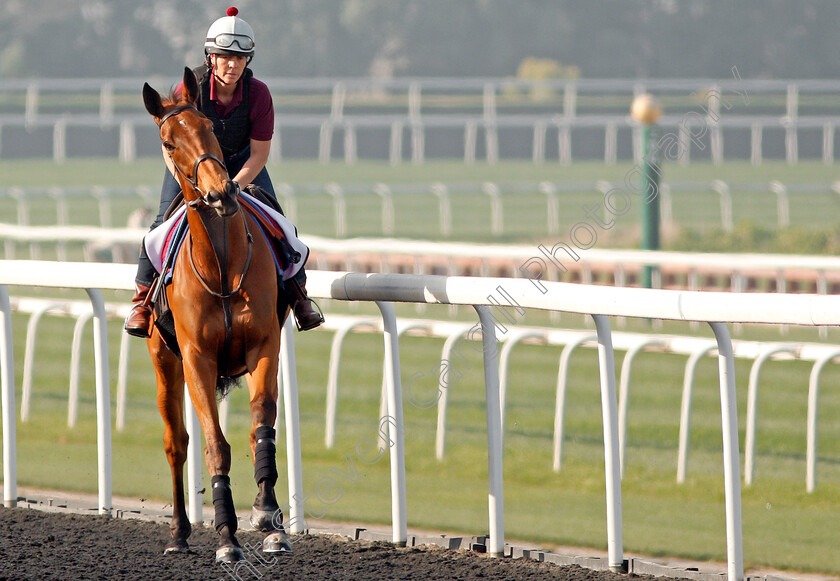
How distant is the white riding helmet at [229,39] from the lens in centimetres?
439

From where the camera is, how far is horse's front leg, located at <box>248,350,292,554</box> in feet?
13.4

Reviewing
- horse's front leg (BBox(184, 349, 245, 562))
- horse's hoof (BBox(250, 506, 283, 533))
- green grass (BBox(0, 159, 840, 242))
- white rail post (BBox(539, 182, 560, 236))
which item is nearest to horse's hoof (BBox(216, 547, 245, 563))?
horse's front leg (BBox(184, 349, 245, 562))

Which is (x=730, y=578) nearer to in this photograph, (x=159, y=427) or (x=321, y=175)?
(x=159, y=427)

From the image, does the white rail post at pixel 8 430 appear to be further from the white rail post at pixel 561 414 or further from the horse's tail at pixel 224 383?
the white rail post at pixel 561 414

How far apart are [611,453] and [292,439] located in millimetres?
1155

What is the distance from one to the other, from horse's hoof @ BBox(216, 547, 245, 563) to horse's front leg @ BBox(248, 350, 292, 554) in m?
0.16

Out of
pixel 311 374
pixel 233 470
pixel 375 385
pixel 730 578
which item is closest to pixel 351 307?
pixel 311 374

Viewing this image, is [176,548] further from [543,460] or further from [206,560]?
[543,460]

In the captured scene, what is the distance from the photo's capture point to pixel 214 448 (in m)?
4.07

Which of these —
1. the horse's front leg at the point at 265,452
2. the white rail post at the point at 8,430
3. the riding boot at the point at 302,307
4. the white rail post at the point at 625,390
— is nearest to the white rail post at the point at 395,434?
the riding boot at the point at 302,307

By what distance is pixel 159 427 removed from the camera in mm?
7801

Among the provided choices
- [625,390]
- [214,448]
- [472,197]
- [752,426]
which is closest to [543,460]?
[625,390]

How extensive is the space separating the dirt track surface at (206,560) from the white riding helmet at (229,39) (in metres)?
1.48

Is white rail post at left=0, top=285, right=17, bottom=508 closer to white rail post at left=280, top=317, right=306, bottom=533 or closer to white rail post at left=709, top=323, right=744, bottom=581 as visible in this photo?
white rail post at left=280, top=317, right=306, bottom=533
